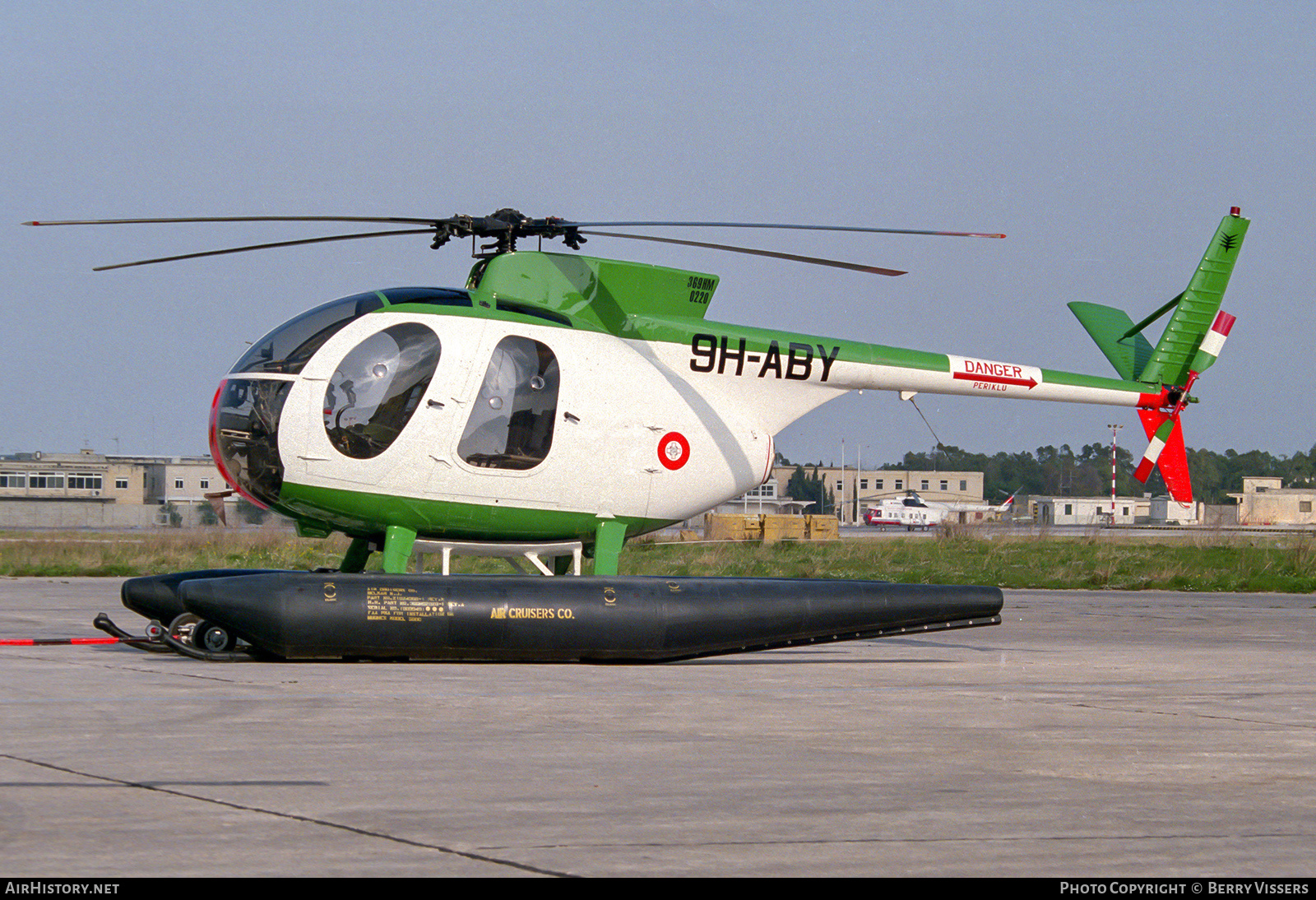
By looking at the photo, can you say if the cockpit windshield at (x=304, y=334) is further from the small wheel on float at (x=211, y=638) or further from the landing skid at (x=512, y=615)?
the small wheel on float at (x=211, y=638)

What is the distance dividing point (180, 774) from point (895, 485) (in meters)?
129

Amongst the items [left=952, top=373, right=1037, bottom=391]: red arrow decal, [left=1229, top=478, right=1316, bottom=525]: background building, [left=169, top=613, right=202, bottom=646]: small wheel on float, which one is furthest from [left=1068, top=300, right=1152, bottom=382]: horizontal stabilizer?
[left=1229, top=478, right=1316, bottom=525]: background building

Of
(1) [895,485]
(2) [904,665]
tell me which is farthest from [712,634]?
(1) [895,485]

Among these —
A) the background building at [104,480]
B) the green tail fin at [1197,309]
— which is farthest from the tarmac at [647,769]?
the background building at [104,480]

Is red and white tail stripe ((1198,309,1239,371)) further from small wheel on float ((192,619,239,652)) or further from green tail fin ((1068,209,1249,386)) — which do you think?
small wheel on float ((192,619,239,652))

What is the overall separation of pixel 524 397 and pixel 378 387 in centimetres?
135

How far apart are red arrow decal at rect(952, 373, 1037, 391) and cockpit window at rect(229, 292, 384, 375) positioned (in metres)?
6.63

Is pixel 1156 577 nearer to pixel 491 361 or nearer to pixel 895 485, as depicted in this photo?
pixel 491 361

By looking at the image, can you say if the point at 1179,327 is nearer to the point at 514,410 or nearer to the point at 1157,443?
the point at 1157,443

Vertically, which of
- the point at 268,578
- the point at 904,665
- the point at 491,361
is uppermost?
the point at 491,361

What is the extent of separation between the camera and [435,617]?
10.6 m

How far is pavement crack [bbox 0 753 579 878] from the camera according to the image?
4.23 metres

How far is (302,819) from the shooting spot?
4844 millimetres

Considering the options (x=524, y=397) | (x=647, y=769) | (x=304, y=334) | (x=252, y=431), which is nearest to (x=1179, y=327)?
(x=524, y=397)
